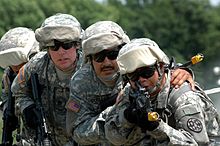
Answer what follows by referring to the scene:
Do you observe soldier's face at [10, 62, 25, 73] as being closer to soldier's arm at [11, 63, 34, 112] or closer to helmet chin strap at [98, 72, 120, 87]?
soldier's arm at [11, 63, 34, 112]

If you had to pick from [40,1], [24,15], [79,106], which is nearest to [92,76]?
[79,106]

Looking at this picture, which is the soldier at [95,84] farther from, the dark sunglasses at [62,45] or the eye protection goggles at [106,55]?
the dark sunglasses at [62,45]

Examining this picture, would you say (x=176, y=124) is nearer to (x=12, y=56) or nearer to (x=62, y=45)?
(x=62, y=45)

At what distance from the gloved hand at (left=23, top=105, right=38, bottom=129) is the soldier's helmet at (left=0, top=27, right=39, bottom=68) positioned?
690mm

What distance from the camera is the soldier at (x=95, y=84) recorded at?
7.79 meters

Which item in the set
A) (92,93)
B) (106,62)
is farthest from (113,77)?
(92,93)

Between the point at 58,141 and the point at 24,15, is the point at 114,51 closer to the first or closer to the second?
→ the point at 58,141

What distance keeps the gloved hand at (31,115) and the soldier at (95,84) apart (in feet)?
3.80

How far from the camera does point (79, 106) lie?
8094 millimetres

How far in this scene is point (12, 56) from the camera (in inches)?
388

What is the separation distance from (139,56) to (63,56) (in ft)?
5.94

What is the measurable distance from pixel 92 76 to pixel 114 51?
0.46 meters

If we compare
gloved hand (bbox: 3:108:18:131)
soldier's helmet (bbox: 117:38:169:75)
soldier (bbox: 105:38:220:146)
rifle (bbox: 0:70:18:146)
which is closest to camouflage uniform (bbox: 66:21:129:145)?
soldier (bbox: 105:38:220:146)

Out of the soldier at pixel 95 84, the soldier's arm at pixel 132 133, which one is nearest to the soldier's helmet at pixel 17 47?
the soldier at pixel 95 84
